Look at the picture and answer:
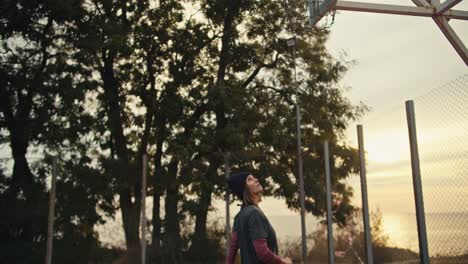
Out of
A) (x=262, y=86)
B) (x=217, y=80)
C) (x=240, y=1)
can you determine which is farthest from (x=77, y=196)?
(x=240, y=1)

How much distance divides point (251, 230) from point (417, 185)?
3903 millimetres

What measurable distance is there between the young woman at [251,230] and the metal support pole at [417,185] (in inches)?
142

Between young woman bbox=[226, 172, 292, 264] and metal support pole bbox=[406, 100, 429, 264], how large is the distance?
3617mm

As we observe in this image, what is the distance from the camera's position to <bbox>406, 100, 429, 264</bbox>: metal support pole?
6684 millimetres

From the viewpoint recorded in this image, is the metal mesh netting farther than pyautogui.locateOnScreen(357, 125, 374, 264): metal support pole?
No

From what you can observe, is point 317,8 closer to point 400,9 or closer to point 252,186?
point 400,9

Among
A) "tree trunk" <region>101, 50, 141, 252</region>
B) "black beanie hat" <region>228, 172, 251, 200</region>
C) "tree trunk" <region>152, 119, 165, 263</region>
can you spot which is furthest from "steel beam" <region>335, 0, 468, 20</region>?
"tree trunk" <region>101, 50, 141, 252</region>

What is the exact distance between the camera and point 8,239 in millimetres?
11055

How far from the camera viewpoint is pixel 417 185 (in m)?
6.79

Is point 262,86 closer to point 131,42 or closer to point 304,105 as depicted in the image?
point 304,105

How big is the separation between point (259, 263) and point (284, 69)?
12.6m

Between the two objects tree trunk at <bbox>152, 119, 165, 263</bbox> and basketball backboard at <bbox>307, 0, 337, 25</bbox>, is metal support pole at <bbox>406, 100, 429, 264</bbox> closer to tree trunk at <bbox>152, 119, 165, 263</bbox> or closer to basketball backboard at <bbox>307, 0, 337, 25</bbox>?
basketball backboard at <bbox>307, 0, 337, 25</bbox>

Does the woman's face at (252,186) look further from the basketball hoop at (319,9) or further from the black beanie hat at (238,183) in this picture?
the basketball hoop at (319,9)

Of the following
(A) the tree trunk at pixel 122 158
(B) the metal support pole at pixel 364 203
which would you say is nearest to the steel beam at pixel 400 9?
(B) the metal support pole at pixel 364 203
